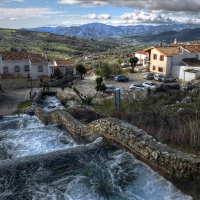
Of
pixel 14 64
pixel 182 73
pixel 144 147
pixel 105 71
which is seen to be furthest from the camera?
pixel 105 71

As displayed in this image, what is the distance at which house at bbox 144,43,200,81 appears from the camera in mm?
42219

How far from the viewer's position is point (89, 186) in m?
7.98

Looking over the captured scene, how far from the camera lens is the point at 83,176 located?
865 cm

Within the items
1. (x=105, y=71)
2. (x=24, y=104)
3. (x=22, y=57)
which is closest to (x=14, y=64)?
(x=22, y=57)

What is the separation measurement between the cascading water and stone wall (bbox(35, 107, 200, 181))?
310 mm

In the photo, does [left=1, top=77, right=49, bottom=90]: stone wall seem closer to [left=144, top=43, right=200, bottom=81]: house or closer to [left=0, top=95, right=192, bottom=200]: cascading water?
[left=144, top=43, right=200, bottom=81]: house

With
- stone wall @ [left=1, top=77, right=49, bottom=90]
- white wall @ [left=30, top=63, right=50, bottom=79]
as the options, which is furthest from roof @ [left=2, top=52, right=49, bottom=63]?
stone wall @ [left=1, top=77, right=49, bottom=90]

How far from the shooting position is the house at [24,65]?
3843 centimetres

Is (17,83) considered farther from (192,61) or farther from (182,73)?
(192,61)

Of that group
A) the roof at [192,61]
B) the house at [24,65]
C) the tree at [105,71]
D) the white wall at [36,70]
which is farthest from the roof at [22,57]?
the roof at [192,61]

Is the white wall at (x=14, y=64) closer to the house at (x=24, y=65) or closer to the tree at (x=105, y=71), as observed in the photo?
the house at (x=24, y=65)

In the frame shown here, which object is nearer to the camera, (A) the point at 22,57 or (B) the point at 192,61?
(A) the point at 22,57

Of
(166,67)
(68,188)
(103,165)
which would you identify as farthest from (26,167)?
(166,67)

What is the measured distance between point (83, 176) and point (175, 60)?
132ft
